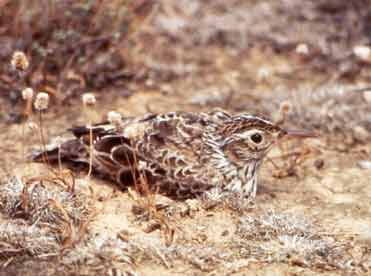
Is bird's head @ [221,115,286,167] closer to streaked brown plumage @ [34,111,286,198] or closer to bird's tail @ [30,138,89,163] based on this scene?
streaked brown plumage @ [34,111,286,198]

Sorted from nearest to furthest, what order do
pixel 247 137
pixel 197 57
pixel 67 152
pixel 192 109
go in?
pixel 247 137, pixel 67 152, pixel 192 109, pixel 197 57

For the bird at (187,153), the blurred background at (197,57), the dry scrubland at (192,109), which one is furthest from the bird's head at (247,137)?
the blurred background at (197,57)

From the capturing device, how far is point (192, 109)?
968cm

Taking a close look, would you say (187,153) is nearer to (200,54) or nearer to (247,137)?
(247,137)

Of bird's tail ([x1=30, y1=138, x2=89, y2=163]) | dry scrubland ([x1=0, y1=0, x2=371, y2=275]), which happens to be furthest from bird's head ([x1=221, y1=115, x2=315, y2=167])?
bird's tail ([x1=30, y1=138, x2=89, y2=163])

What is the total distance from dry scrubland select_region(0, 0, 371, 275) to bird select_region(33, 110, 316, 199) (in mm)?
173

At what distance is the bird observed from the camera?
7336 mm

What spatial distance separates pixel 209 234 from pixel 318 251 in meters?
0.88

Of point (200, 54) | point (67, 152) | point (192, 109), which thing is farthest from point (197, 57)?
point (67, 152)

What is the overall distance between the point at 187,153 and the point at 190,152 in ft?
0.10

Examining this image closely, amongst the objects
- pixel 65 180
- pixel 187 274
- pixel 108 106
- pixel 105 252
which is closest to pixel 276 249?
pixel 187 274

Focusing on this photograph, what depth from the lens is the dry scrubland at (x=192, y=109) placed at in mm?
6465

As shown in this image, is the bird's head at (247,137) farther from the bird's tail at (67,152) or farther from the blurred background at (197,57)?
the blurred background at (197,57)

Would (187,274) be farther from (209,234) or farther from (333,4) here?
(333,4)
